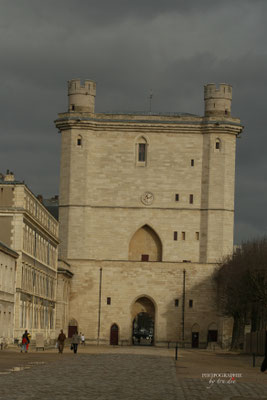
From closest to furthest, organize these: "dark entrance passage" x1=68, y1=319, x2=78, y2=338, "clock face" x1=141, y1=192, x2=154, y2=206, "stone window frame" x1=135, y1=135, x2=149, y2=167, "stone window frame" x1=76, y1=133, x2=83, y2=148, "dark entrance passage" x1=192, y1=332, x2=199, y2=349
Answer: "dark entrance passage" x1=192, y1=332, x2=199, y2=349 < "dark entrance passage" x1=68, y1=319, x2=78, y2=338 < "stone window frame" x1=76, y1=133, x2=83, y2=148 < "clock face" x1=141, y1=192, x2=154, y2=206 < "stone window frame" x1=135, y1=135, x2=149, y2=167

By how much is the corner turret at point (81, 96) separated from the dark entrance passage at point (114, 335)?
18.9m

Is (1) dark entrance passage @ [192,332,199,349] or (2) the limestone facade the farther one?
(1) dark entrance passage @ [192,332,199,349]

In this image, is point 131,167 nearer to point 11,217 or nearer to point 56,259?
point 56,259

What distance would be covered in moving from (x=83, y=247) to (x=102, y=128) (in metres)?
10.6

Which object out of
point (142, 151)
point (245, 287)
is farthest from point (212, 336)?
point (245, 287)

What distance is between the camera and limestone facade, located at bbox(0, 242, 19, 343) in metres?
55.2

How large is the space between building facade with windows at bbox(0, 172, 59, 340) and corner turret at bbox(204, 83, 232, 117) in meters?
20.2

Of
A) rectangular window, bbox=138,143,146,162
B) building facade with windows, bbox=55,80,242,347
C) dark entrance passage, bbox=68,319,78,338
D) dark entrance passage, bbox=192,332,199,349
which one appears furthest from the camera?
rectangular window, bbox=138,143,146,162

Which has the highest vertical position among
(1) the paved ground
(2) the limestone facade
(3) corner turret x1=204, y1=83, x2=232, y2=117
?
(3) corner turret x1=204, y1=83, x2=232, y2=117

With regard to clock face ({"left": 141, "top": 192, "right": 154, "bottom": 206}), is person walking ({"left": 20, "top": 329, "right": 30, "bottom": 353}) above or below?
below

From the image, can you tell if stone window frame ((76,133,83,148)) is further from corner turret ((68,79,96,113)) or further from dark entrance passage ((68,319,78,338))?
dark entrance passage ((68,319,78,338))

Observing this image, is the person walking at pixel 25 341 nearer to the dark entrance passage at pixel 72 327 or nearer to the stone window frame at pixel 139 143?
the dark entrance passage at pixel 72 327

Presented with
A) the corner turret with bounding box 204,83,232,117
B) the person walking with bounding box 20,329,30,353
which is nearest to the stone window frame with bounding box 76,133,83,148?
the corner turret with bounding box 204,83,232,117

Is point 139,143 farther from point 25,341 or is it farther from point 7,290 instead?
point 25,341
